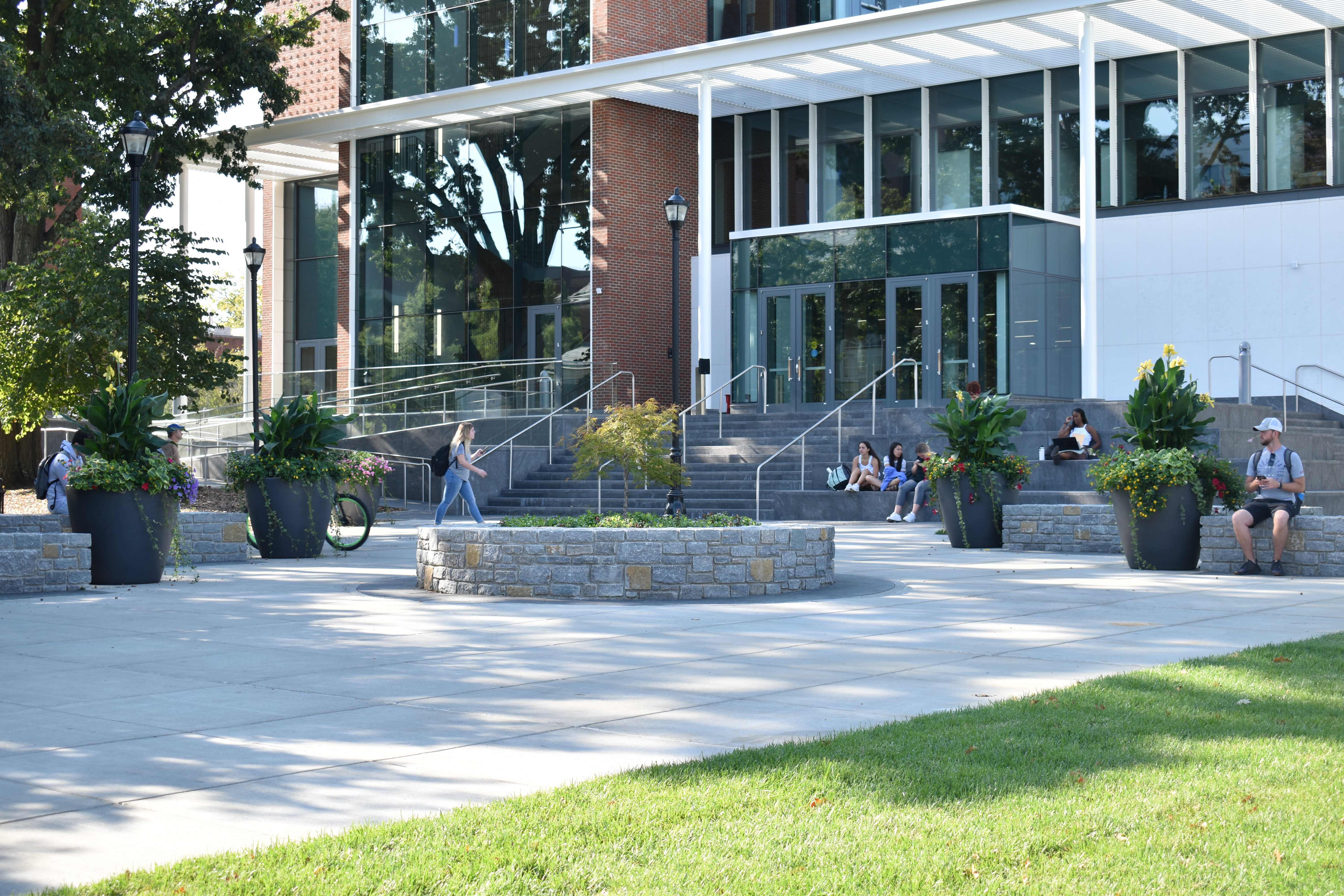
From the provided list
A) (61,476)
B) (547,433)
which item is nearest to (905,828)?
(61,476)

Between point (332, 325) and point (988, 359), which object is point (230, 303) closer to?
point (332, 325)

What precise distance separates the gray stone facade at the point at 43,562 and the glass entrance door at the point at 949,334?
63.1ft

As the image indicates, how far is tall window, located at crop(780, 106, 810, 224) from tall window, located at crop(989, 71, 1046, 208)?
483cm

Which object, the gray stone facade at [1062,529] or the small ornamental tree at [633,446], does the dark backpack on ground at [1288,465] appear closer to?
the gray stone facade at [1062,529]

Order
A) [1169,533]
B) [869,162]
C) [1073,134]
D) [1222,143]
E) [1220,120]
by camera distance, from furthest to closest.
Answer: [869,162] → [1073,134] → [1220,120] → [1222,143] → [1169,533]

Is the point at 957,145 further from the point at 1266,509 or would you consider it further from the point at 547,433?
the point at 1266,509

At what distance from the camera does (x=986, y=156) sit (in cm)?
3162

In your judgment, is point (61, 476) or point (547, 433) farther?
point (547, 433)

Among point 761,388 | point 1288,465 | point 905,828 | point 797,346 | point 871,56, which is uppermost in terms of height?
point 871,56

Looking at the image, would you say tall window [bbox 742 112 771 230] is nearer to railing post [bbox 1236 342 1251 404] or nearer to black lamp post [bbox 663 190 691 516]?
black lamp post [bbox 663 190 691 516]

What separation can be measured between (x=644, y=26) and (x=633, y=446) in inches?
828

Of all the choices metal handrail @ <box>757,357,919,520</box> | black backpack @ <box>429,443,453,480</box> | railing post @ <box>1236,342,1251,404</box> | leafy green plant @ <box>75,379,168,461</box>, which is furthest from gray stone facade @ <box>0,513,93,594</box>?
railing post @ <box>1236,342,1251,404</box>

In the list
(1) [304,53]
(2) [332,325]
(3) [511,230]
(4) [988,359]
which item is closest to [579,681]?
(4) [988,359]

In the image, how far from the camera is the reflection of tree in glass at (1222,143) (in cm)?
2861
